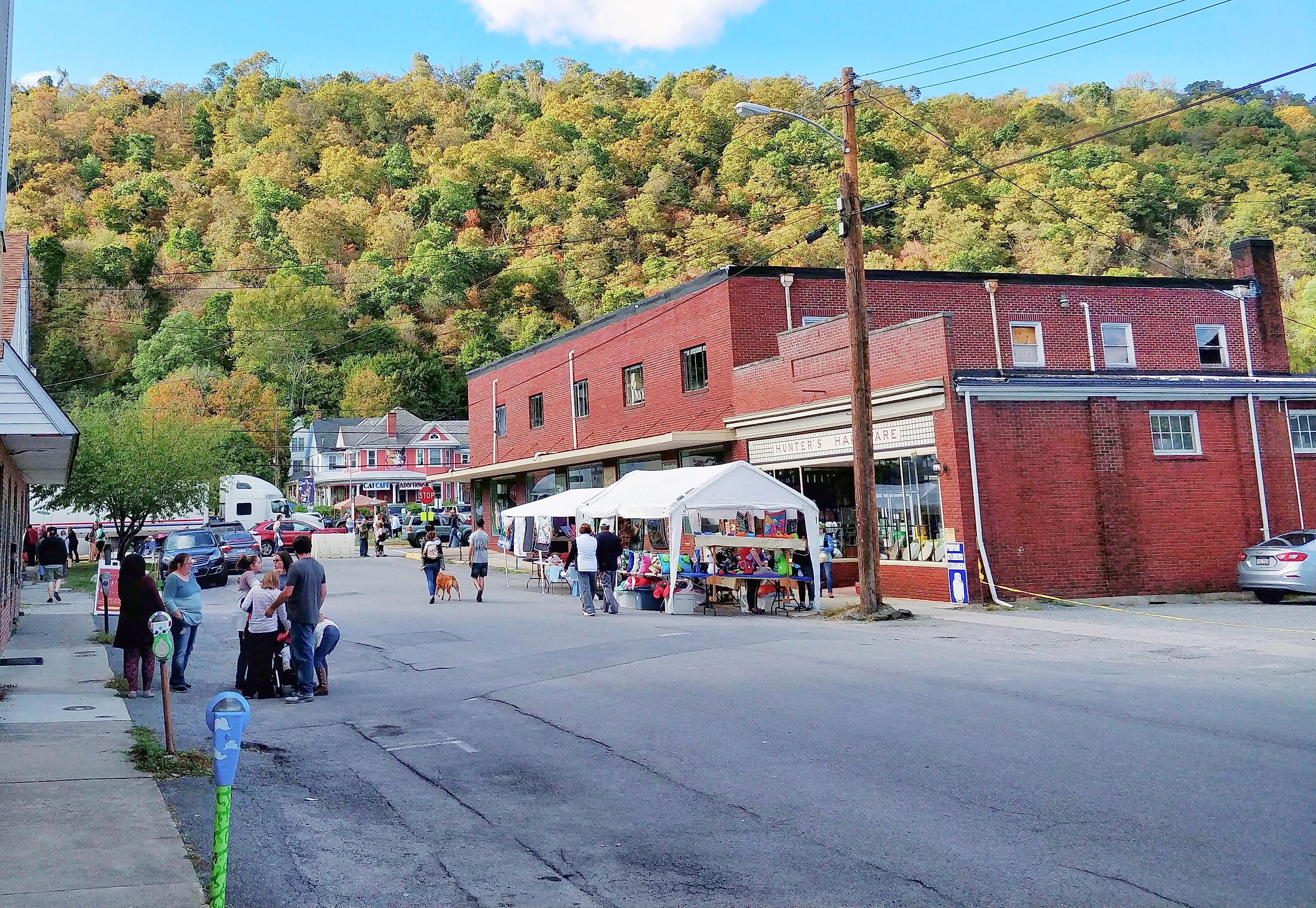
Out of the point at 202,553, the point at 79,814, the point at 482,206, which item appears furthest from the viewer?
the point at 482,206

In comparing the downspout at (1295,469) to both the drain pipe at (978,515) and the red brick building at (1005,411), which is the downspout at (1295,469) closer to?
the red brick building at (1005,411)

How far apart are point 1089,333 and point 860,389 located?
14.5 meters

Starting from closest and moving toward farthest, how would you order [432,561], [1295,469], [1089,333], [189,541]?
[1295,469], [432,561], [189,541], [1089,333]

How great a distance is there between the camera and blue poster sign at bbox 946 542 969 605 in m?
19.5

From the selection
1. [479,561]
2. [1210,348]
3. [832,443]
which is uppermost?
[1210,348]

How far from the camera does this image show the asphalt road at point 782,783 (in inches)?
203

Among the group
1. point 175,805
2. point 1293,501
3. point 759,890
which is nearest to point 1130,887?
point 759,890

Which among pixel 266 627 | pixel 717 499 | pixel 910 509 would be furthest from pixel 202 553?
pixel 910 509

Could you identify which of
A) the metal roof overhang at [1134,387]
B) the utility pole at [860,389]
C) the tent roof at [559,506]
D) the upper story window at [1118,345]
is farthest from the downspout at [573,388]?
the utility pole at [860,389]

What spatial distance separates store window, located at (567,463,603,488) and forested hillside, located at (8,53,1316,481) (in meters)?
14.1

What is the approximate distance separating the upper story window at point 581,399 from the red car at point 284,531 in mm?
11902

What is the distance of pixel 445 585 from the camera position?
2202cm

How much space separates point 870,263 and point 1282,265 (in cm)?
2296

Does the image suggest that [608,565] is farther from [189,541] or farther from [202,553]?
[189,541]
